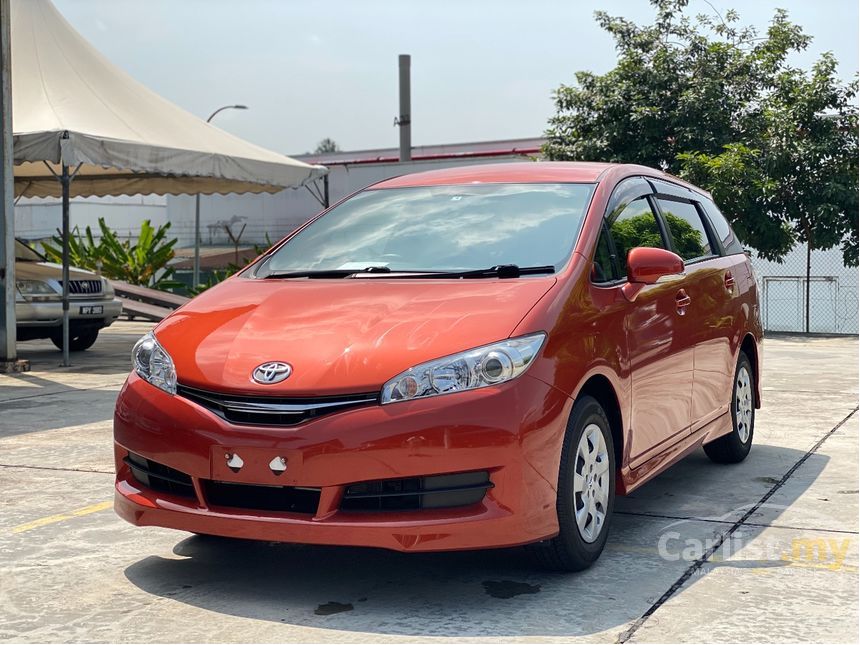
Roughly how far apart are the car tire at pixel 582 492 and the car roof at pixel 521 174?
132 cm

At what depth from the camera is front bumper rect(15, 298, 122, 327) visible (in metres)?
13.6

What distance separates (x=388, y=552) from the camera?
4.88 m

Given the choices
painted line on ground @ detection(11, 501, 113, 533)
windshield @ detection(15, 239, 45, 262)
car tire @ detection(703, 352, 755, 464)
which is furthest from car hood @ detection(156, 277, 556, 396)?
windshield @ detection(15, 239, 45, 262)

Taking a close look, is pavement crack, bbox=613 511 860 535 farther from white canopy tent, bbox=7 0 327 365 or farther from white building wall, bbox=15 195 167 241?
white building wall, bbox=15 195 167 241

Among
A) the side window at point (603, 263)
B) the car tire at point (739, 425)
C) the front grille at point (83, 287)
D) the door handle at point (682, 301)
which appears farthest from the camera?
the front grille at point (83, 287)

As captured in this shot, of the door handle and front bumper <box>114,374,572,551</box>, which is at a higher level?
the door handle

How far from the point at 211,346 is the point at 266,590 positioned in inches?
36.9

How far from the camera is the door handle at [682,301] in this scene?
5.63m

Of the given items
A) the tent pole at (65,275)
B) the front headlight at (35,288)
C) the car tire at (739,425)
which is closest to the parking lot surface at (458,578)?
the car tire at (739,425)

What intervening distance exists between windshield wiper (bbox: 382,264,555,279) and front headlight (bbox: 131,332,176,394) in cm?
104

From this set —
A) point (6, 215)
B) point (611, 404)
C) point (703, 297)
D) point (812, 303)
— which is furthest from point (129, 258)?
point (611, 404)

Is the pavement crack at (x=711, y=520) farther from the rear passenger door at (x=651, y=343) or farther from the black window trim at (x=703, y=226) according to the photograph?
the black window trim at (x=703, y=226)

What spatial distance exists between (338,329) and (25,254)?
11566 millimetres

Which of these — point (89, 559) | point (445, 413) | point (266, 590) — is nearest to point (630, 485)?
point (445, 413)
